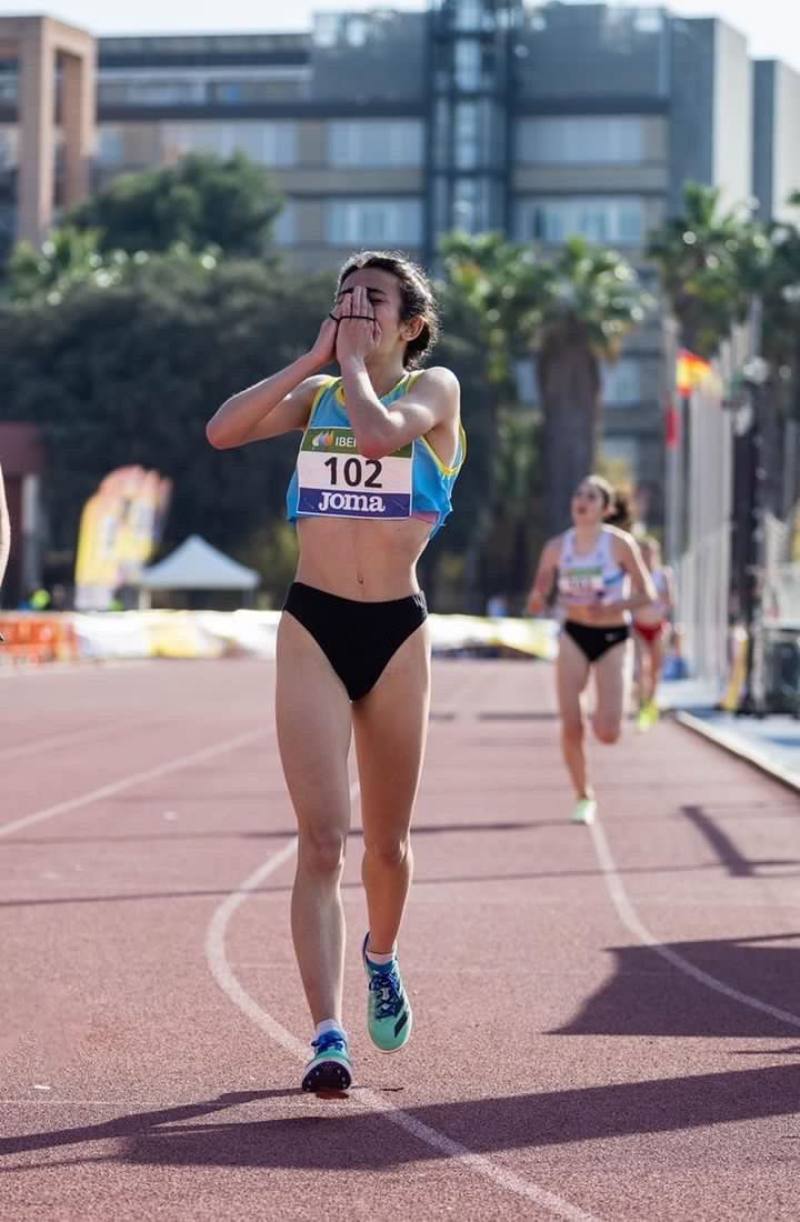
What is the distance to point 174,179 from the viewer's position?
10419cm

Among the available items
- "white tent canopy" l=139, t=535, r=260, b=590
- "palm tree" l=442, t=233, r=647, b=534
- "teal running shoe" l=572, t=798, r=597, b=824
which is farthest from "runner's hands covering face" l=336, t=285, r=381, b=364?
"palm tree" l=442, t=233, r=647, b=534

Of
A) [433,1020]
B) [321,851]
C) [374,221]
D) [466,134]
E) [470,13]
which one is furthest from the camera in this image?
[374,221]

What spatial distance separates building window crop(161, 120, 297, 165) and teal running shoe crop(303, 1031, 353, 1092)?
11718 centimetres

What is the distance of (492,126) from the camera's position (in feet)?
378

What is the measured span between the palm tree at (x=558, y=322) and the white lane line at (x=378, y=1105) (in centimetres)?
5919

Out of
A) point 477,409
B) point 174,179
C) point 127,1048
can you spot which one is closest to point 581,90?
point 174,179

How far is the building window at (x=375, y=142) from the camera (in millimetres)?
117625

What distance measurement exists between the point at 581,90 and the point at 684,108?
5.05 metres

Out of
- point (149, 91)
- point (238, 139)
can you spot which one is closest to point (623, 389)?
point (238, 139)

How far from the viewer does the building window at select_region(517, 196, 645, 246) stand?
118 meters

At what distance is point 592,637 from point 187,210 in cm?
9058

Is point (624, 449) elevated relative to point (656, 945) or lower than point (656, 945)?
elevated

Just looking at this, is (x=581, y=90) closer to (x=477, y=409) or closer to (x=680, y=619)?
(x=477, y=409)

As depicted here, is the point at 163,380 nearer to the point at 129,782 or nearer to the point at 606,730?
the point at 129,782
